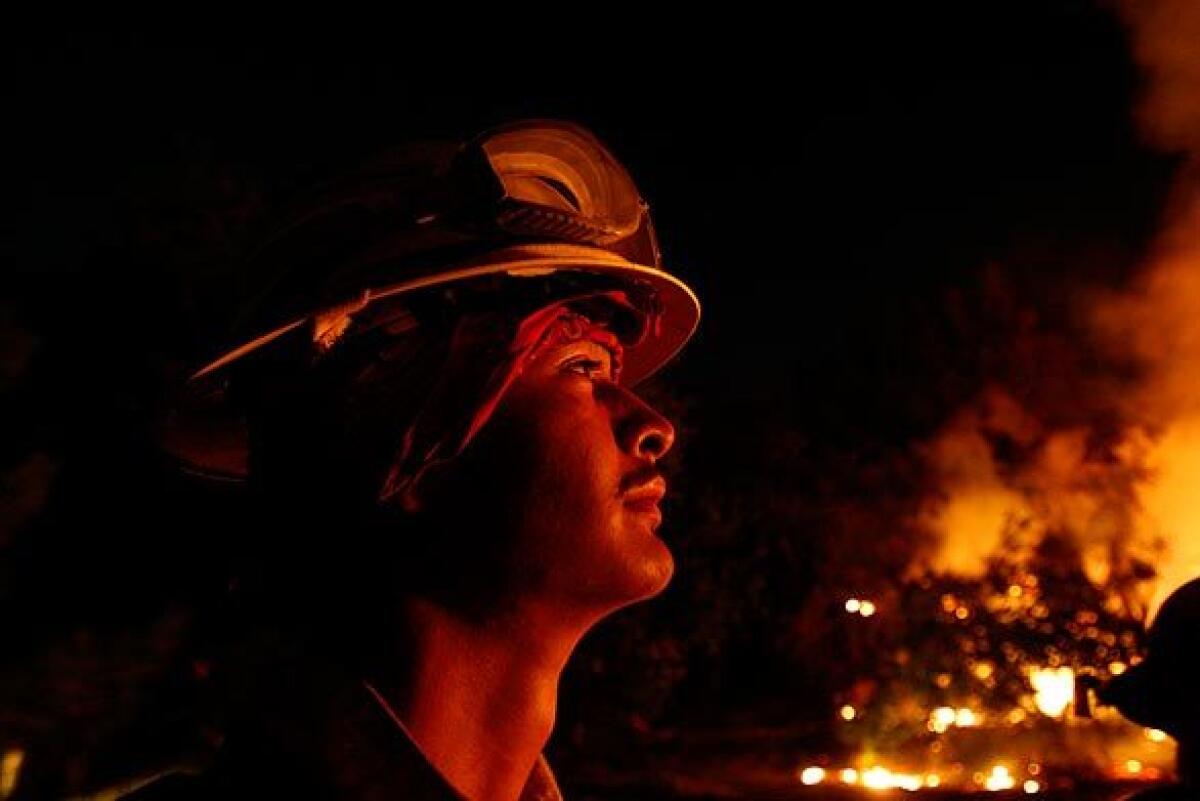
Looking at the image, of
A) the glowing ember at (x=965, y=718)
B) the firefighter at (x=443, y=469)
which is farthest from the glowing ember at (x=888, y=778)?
the firefighter at (x=443, y=469)

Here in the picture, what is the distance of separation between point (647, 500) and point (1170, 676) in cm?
A: 249

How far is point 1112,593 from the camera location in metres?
13.9

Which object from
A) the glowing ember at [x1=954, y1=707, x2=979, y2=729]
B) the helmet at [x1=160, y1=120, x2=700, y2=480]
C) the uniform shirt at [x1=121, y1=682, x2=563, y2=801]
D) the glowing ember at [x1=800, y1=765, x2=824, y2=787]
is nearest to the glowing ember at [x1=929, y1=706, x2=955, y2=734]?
the glowing ember at [x1=954, y1=707, x2=979, y2=729]

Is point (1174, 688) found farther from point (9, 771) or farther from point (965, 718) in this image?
point (965, 718)

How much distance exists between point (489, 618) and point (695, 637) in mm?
11576

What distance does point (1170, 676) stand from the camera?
3.74m

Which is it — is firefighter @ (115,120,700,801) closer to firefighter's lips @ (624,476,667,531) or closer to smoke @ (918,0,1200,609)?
firefighter's lips @ (624,476,667,531)

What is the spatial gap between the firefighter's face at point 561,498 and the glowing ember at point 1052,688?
13839mm

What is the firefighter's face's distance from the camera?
1978 mm

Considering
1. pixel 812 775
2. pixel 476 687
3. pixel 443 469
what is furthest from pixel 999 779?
pixel 443 469

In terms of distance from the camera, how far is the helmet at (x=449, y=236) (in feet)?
6.65

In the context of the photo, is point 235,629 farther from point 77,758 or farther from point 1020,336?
point 1020,336

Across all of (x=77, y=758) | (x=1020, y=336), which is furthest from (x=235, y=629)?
(x=1020, y=336)

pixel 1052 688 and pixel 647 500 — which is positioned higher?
pixel 647 500
